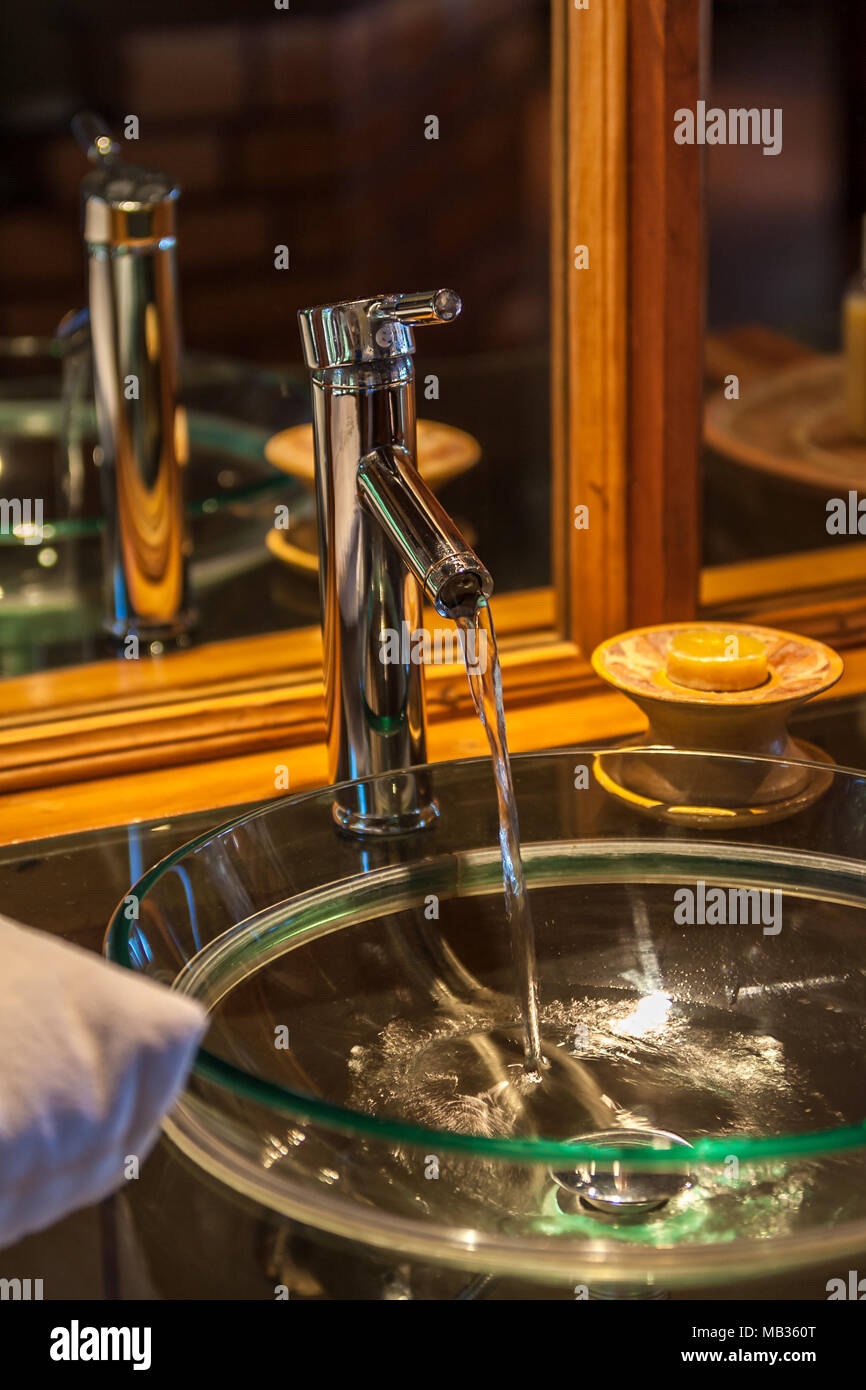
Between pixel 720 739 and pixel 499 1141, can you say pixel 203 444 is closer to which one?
pixel 720 739

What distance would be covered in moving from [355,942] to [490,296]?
434 millimetres

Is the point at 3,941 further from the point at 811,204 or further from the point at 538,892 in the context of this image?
Answer: the point at 811,204

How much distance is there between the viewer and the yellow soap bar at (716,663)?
2.63 feet

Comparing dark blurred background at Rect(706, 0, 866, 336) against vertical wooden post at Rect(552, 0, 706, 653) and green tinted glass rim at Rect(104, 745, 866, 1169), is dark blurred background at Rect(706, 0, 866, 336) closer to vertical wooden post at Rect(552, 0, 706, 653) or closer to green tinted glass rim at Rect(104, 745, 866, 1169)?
vertical wooden post at Rect(552, 0, 706, 653)

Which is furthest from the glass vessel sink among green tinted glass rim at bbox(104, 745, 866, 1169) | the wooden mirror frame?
the wooden mirror frame

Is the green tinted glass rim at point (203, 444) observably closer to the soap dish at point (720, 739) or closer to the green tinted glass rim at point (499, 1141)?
the soap dish at point (720, 739)

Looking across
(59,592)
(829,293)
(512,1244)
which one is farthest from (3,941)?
(829,293)

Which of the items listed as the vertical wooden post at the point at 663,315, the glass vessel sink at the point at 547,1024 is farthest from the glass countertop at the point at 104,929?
the vertical wooden post at the point at 663,315

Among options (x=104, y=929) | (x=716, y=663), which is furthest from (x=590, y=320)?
Answer: (x=104, y=929)

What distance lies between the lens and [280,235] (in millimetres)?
982

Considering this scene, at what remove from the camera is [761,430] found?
39.5 inches

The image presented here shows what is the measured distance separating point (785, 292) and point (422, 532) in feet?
1.55

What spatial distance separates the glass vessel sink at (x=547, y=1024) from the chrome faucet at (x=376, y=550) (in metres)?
0.03
